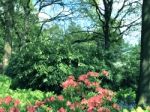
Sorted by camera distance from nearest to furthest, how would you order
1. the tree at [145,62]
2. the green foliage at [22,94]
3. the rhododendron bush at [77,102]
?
the rhododendron bush at [77,102] → the tree at [145,62] → the green foliage at [22,94]

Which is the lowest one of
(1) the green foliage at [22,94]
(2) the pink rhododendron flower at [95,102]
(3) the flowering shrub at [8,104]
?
(1) the green foliage at [22,94]

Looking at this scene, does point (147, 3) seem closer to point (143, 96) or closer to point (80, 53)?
point (143, 96)

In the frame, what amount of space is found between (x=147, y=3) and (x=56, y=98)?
8.80ft

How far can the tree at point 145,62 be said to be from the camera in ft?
30.4

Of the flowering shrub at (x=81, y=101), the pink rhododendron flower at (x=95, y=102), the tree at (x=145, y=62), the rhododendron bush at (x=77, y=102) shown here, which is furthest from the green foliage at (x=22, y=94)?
the tree at (x=145, y=62)

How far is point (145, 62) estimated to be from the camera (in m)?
9.34

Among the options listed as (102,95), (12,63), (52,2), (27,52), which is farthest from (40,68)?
(52,2)

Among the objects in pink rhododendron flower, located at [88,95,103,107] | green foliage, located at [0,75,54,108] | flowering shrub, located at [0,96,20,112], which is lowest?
green foliage, located at [0,75,54,108]

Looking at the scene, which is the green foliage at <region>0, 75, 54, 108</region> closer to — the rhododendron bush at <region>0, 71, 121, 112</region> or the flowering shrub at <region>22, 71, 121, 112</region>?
the rhododendron bush at <region>0, 71, 121, 112</region>

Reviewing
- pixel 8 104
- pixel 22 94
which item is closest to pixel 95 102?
pixel 8 104

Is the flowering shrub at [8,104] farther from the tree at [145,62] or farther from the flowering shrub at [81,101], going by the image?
the tree at [145,62]

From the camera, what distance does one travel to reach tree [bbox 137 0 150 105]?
30.4 ft

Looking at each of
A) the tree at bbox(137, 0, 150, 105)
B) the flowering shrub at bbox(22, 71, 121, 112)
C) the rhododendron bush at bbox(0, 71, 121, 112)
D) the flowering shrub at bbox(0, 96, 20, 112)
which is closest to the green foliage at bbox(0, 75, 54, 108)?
the flowering shrub at bbox(0, 96, 20, 112)

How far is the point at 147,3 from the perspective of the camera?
947 centimetres
